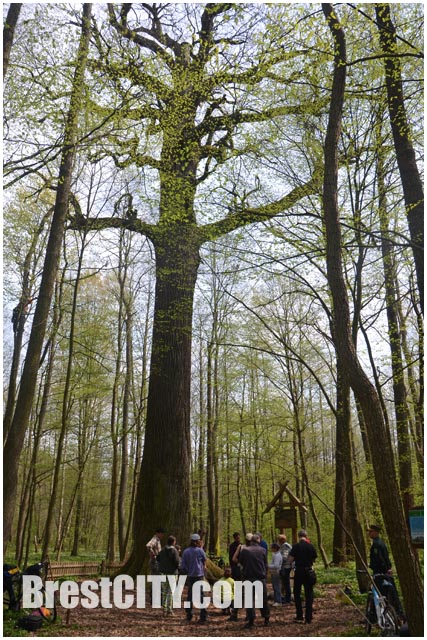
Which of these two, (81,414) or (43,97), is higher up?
(43,97)

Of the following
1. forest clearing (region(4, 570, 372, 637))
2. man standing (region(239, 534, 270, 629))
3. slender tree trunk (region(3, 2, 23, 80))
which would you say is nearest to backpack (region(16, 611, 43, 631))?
forest clearing (region(4, 570, 372, 637))

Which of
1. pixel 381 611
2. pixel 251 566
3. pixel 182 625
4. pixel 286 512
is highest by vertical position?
pixel 286 512

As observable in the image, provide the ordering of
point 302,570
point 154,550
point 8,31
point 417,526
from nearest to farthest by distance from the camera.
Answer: point 417,526
point 8,31
point 302,570
point 154,550

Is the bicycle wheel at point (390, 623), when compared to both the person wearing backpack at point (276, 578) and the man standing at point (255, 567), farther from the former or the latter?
the person wearing backpack at point (276, 578)

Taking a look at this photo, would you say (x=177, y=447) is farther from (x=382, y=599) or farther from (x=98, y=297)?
(x=98, y=297)

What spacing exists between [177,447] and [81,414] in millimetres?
13516

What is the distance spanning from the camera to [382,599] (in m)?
5.72

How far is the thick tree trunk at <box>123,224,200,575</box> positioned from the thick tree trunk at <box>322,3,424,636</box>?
4423 mm

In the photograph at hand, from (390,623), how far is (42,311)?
592cm

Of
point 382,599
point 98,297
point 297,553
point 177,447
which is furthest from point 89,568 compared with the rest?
point 98,297

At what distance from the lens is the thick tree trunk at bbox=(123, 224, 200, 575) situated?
8.80 m

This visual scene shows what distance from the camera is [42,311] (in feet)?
23.8

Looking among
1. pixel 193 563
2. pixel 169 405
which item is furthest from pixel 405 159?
pixel 193 563

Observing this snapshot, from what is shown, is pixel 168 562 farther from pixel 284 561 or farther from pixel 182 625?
pixel 284 561
